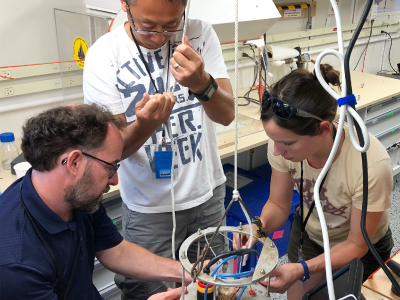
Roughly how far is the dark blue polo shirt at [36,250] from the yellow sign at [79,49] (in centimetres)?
113

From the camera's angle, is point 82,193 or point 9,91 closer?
point 82,193

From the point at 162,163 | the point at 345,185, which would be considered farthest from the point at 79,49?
the point at 345,185

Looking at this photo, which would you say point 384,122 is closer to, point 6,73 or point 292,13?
point 292,13

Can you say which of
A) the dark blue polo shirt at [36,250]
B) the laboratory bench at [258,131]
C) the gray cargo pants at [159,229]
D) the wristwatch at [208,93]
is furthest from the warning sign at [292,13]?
the dark blue polo shirt at [36,250]

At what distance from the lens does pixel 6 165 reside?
1819mm

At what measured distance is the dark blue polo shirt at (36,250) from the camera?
0.89 meters

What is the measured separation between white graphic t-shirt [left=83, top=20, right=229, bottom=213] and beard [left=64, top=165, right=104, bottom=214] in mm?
285

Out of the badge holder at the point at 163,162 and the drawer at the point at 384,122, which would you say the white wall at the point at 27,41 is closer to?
the badge holder at the point at 163,162

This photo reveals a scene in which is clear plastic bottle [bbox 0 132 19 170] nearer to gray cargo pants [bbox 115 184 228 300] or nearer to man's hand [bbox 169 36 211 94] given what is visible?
gray cargo pants [bbox 115 184 228 300]

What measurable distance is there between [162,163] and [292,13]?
2.42m

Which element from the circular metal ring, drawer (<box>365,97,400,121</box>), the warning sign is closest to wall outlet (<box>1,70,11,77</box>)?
the circular metal ring

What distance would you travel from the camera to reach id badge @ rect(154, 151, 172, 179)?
1.26 m

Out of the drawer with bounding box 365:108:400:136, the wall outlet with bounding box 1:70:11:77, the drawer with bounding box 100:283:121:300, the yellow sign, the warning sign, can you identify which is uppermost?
the warning sign

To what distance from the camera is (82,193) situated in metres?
1.01
